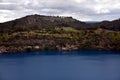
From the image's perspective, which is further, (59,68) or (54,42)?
(54,42)

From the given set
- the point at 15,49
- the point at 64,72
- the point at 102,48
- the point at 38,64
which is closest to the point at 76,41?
the point at 102,48

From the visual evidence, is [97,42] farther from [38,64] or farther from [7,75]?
[7,75]

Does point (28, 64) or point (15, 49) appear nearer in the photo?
point (28, 64)

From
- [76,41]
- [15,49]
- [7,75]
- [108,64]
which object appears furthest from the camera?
[76,41]

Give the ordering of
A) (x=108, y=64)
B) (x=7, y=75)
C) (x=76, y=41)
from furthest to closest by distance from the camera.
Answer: (x=76, y=41)
(x=108, y=64)
(x=7, y=75)

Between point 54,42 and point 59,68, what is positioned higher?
point 54,42

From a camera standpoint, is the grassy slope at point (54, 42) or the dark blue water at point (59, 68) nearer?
the dark blue water at point (59, 68)

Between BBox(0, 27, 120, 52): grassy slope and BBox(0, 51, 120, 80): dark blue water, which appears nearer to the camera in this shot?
BBox(0, 51, 120, 80): dark blue water
